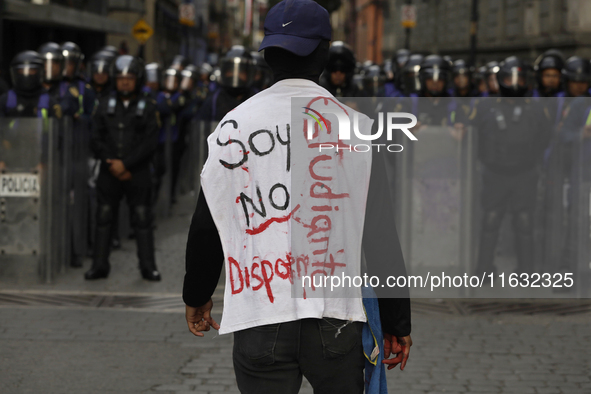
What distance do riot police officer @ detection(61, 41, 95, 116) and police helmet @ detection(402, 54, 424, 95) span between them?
353 centimetres

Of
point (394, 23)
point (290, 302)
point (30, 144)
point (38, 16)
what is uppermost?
point (394, 23)

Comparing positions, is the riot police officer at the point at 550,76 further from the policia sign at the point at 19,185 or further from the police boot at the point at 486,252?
the policia sign at the point at 19,185

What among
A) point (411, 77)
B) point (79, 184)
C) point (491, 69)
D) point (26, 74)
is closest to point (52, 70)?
point (26, 74)

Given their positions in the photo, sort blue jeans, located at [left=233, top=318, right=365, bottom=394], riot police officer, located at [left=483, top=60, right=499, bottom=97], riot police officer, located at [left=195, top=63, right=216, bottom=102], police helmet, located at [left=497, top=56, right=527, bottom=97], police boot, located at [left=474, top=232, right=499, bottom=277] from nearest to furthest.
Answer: blue jeans, located at [left=233, top=318, right=365, bottom=394], police boot, located at [left=474, top=232, right=499, bottom=277], police helmet, located at [left=497, top=56, right=527, bottom=97], riot police officer, located at [left=483, top=60, right=499, bottom=97], riot police officer, located at [left=195, top=63, right=216, bottom=102]

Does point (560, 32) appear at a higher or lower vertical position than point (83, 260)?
higher

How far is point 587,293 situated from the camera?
22.2 ft

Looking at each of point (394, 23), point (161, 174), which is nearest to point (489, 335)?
point (161, 174)

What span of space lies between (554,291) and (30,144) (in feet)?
15.3

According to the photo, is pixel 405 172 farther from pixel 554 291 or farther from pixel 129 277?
pixel 129 277

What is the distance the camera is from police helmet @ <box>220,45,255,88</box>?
947 centimetres

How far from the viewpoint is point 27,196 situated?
793cm

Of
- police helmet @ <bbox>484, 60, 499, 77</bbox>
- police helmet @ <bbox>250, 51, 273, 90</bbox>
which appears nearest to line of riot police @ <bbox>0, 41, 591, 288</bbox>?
police helmet @ <bbox>250, 51, 273, 90</bbox>

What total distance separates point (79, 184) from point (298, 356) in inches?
262

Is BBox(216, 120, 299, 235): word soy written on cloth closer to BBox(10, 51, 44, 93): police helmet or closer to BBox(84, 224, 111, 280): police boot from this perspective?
BBox(84, 224, 111, 280): police boot
